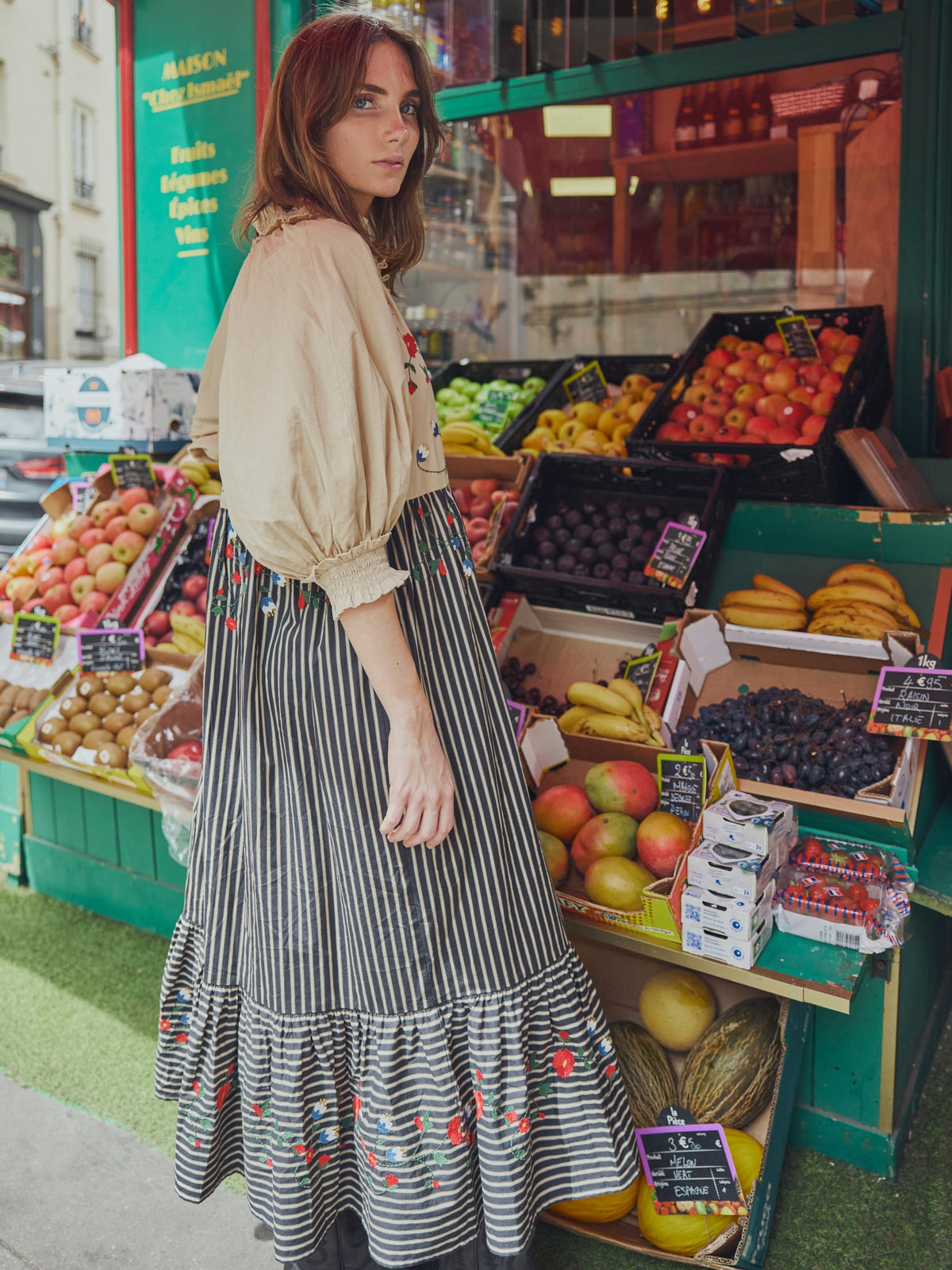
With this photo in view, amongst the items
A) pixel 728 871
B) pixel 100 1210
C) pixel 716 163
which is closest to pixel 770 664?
pixel 728 871

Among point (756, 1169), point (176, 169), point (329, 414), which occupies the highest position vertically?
point (176, 169)

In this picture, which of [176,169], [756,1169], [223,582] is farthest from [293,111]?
[176,169]

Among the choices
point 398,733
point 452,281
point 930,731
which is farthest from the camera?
point 452,281

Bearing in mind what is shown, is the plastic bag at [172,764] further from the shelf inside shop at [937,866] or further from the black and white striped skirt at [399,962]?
the shelf inside shop at [937,866]

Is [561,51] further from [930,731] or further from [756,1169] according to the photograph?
[756,1169]

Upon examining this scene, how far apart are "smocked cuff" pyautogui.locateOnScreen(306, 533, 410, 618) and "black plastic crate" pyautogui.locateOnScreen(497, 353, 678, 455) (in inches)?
96.1

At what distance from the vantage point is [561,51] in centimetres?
377

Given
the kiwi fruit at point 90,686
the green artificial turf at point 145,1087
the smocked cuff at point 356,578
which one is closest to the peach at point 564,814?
the green artificial turf at point 145,1087

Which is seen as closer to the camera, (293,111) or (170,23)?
(293,111)

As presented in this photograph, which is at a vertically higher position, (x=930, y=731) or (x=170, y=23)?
(x=170, y=23)

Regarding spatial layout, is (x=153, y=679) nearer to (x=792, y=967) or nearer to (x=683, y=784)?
(x=683, y=784)

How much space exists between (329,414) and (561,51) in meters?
3.24

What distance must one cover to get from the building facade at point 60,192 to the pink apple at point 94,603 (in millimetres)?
1995

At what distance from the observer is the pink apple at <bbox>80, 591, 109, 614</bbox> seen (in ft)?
10.3
